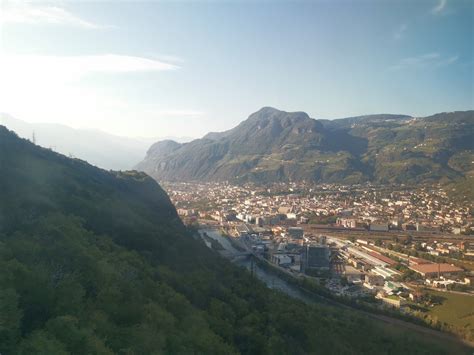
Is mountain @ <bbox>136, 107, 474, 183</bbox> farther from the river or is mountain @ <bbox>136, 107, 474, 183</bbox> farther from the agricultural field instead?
the agricultural field

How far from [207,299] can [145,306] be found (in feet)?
10.5

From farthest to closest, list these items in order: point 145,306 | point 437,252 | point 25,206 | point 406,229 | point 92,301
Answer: point 406,229
point 437,252
point 25,206
point 145,306
point 92,301

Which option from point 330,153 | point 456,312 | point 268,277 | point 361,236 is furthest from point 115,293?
point 330,153

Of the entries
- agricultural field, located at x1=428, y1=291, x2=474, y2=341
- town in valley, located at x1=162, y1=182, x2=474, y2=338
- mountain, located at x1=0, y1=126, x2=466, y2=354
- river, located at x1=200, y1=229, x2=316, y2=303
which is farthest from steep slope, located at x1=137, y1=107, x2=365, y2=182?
mountain, located at x1=0, y1=126, x2=466, y2=354

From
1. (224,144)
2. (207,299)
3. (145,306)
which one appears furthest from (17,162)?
(224,144)

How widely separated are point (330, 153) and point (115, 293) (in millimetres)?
85362

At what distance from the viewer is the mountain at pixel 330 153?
72750 mm

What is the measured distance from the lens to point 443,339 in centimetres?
1495

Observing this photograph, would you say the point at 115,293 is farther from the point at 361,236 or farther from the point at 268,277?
the point at 361,236

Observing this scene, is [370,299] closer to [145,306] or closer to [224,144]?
[145,306]

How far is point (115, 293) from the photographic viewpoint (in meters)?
6.77

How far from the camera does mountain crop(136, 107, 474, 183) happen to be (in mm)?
72750

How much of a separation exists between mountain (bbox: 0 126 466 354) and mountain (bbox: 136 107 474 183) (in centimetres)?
5894

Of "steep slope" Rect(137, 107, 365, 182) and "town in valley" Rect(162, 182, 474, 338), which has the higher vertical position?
"steep slope" Rect(137, 107, 365, 182)
